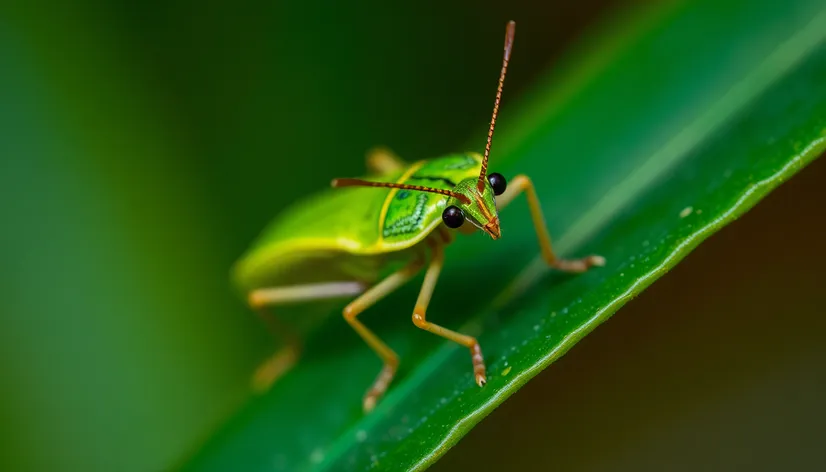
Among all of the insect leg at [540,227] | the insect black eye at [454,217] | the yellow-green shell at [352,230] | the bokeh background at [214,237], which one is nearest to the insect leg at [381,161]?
the yellow-green shell at [352,230]

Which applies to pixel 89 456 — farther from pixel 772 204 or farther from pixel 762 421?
pixel 772 204

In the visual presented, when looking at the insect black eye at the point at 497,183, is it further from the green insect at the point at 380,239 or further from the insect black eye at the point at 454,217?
the insect black eye at the point at 454,217

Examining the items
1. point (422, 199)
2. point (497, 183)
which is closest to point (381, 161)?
point (422, 199)

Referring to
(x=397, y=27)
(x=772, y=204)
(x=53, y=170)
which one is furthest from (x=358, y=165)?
(x=772, y=204)

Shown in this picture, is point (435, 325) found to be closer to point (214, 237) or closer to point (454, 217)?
point (454, 217)

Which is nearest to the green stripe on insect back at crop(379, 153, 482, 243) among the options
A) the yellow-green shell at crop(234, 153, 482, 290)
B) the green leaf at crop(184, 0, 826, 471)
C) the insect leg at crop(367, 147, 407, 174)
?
the yellow-green shell at crop(234, 153, 482, 290)

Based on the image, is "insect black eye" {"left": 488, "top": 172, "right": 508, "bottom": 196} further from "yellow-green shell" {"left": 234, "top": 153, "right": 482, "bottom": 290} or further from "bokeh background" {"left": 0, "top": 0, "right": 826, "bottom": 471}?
"bokeh background" {"left": 0, "top": 0, "right": 826, "bottom": 471}
